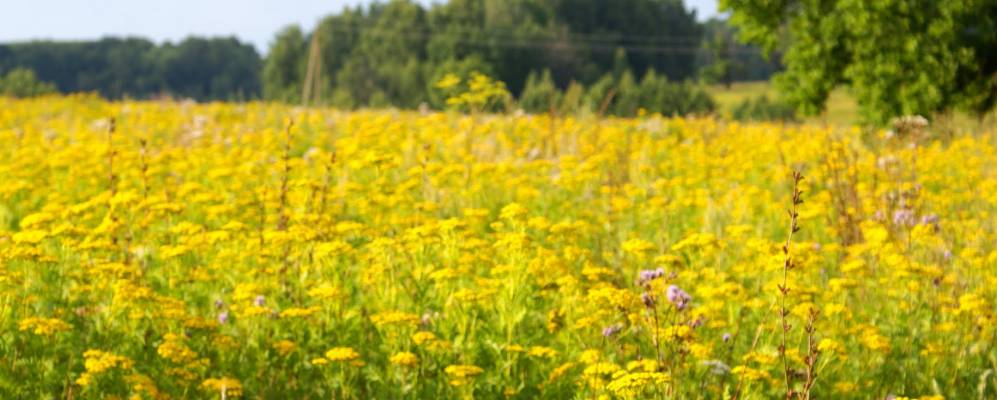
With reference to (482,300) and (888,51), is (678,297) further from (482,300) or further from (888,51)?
(888,51)

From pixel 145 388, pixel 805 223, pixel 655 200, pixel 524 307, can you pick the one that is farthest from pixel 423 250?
pixel 805 223

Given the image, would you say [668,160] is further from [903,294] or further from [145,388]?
[145,388]

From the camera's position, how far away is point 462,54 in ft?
327

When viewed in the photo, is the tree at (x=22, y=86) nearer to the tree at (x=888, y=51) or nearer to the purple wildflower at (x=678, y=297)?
the tree at (x=888, y=51)

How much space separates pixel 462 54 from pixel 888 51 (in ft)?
271

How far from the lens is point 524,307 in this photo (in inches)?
173

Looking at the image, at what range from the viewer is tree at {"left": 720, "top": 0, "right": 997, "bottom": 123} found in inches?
722

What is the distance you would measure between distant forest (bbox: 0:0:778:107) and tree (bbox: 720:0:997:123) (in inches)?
2489

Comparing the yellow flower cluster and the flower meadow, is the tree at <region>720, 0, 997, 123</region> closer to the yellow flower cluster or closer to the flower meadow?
the flower meadow

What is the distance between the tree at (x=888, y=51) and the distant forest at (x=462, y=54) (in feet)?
207

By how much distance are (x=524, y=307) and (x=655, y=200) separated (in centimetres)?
263

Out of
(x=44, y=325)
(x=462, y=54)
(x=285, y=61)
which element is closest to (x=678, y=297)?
(x=44, y=325)

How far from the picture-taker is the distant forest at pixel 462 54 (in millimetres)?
99250

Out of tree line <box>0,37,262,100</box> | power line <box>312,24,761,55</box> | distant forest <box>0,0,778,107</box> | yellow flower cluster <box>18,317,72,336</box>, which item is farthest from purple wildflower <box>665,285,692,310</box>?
tree line <box>0,37,262,100</box>
